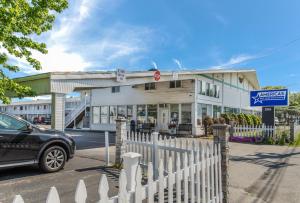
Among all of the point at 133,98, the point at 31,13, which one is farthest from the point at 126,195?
the point at 133,98

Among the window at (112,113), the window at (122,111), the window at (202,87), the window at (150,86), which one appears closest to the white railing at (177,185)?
the window at (202,87)

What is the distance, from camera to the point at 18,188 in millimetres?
5469

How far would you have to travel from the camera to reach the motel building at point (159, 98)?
1520cm

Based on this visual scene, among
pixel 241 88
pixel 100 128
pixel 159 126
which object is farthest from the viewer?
pixel 241 88

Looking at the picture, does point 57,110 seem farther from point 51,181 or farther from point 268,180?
point 268,180

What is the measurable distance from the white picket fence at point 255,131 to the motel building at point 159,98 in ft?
13.0

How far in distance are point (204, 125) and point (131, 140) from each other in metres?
14.6

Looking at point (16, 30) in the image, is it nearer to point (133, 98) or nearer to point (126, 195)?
point (126, 195)

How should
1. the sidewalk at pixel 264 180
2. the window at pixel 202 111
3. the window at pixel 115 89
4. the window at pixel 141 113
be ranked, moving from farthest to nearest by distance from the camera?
the window at pixel 115 89
the window at pixel 141 113
the window at pixel 202 111
the sidewalk at pixel 264 180

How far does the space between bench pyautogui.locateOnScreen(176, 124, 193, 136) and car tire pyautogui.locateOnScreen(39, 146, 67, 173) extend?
14.8m

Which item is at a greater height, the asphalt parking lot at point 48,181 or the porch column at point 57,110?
the porch column at point 57,110

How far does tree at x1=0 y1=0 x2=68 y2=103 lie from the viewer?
23.3 feet

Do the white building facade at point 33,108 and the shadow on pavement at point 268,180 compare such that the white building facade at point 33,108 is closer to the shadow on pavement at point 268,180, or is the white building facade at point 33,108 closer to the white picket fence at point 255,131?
the white picket fence at point 255,131

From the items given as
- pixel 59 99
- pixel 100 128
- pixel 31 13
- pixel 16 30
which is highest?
pixel 31 13
